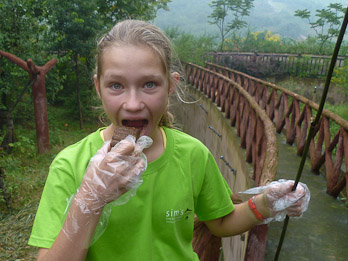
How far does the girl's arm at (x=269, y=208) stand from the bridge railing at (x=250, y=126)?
96 mm

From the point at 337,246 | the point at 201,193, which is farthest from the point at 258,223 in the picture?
the point at 337,246

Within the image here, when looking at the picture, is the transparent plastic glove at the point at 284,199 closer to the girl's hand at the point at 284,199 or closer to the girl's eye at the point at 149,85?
the girl's hand at the point at 284,199

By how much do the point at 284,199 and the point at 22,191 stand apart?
6.44 meters

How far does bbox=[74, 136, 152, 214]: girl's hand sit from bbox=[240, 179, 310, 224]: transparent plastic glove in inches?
26.5

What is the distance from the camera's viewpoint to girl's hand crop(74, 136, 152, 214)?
1.08 m

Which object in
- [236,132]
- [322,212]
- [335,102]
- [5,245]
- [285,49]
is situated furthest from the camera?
[285,49]

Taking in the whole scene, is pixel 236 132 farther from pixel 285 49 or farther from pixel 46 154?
pixel 285 49

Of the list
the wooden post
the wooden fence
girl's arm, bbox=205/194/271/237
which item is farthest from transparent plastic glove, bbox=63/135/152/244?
the wooden fence

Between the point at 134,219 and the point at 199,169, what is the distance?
37 cm

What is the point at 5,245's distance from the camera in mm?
4887

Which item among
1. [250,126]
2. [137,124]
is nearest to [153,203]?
[137,124]

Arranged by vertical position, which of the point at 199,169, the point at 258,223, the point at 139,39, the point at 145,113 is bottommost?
the point at 258,223

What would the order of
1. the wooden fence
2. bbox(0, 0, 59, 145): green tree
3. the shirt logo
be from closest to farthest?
1. the shirt logo
2. bbox(0, 0, 59, 145): green tree
3. the wooden fence

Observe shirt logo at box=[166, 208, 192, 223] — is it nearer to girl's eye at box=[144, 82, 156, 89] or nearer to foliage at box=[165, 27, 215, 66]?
girl's eye at box=[144, 82, 156, 89]
